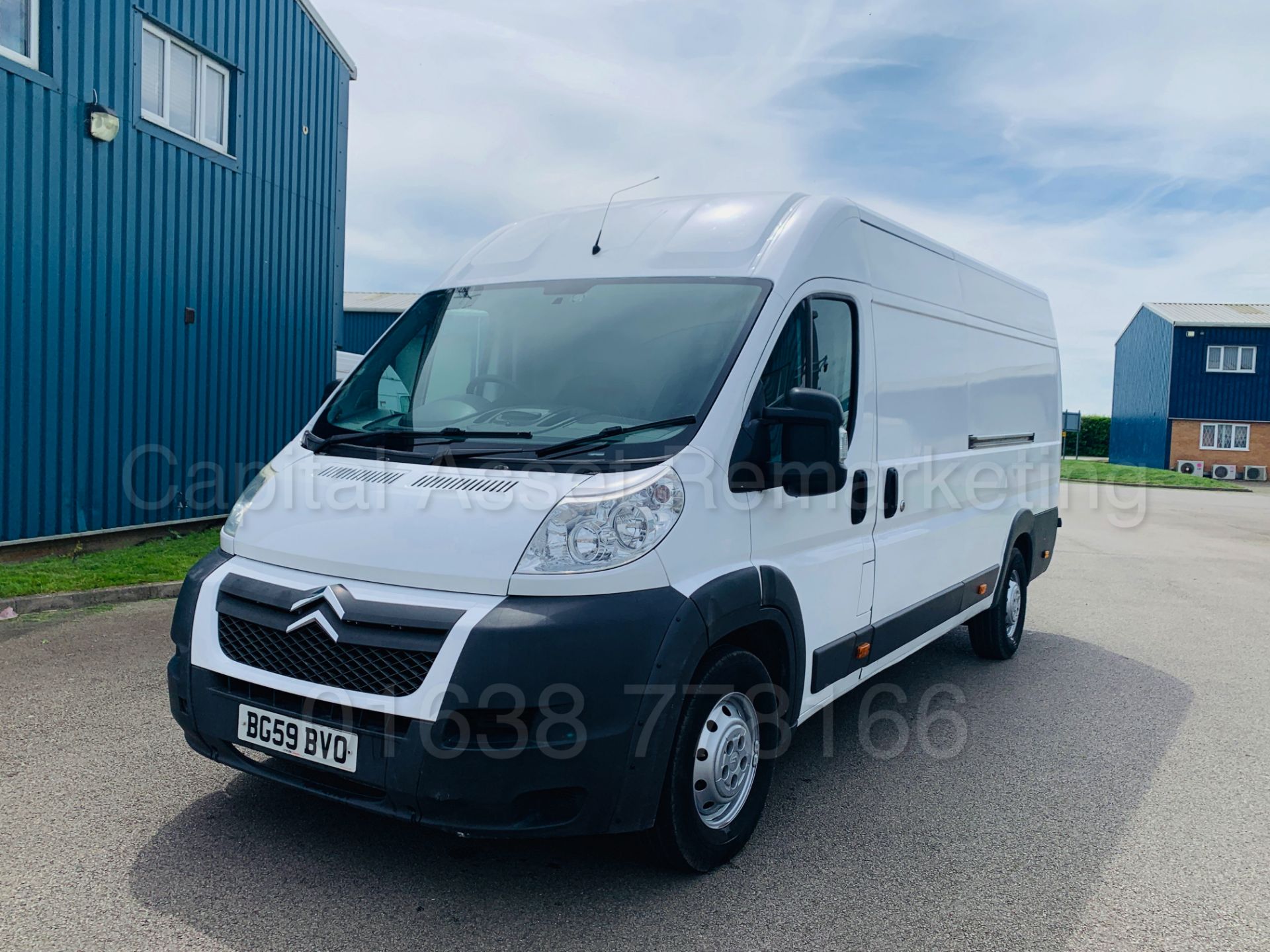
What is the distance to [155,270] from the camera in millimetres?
Result: 10219

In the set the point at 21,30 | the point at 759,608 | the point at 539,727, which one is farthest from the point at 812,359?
the point at 21,30

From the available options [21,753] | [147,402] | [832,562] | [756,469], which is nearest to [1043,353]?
[832,562]

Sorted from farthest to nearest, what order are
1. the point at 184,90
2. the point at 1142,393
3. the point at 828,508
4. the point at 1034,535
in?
the point at 1142,393
the point at 184,90
the point at 1034,535
the point at 828,508

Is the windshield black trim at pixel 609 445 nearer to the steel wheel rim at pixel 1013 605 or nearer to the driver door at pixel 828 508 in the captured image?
the driver door at pixel 828 508

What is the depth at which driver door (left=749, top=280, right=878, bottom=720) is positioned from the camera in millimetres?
3762

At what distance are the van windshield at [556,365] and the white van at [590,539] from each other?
13 mm

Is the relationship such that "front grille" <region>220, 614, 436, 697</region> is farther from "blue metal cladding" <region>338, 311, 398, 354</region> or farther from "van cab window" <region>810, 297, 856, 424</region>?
"blue metal cladding" <region>338, 311, 398, 354</region>

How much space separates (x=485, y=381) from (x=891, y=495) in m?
1.95

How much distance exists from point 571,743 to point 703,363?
139 centimetres

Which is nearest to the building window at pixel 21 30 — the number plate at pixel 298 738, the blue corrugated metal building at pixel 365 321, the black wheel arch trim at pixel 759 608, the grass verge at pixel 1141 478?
the number plate at pixel 298 738

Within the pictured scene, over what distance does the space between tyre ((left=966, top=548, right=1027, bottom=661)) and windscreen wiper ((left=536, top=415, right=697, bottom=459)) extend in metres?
3.97

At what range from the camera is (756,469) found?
3.58m

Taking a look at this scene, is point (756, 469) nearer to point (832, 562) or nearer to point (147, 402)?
point (832, 562)

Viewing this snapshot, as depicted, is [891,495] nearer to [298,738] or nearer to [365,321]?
[298,738]
